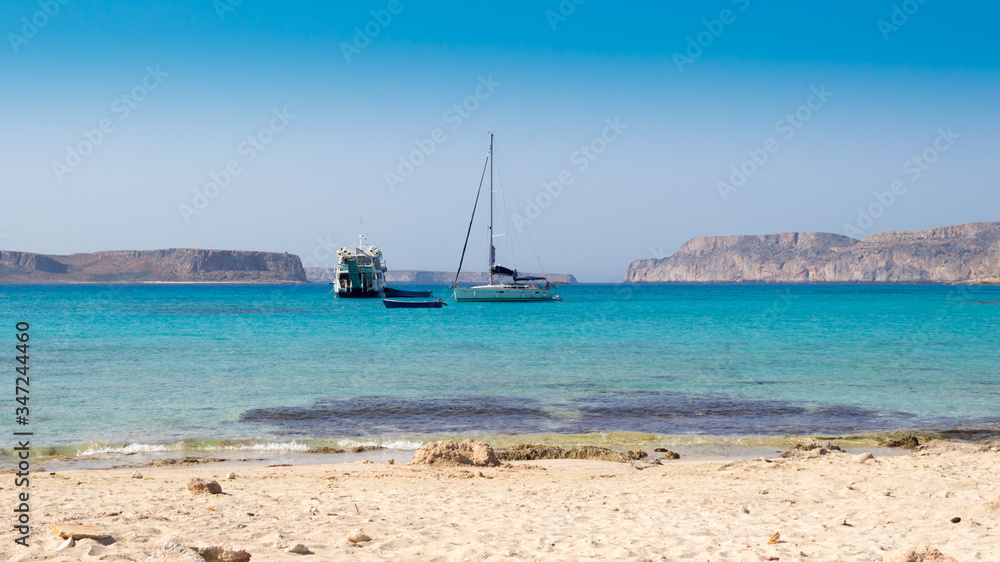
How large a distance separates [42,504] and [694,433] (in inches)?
389

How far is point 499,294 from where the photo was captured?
70.9 meters

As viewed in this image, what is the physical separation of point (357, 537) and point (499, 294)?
6530cm

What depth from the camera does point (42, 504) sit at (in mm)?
6746

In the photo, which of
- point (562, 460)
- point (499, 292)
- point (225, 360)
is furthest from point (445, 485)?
point (499, 292)

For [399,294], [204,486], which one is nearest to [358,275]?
[399,294]

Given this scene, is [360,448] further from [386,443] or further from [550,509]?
[550,509]

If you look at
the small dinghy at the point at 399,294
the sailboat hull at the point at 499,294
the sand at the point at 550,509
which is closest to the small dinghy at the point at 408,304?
the sailboat hull at the point at 499,294

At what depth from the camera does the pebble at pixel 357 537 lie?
558cm

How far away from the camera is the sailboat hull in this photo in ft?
232

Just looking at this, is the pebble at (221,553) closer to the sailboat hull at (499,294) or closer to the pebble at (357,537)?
the pebble at (357,537)

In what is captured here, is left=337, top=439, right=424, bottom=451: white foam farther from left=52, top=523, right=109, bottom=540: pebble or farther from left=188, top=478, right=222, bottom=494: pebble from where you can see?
left=52, top=523, right=109, bottom=540: pebble

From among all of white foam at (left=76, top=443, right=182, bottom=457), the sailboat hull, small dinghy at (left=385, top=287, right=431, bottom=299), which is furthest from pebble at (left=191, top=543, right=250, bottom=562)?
small dinghy at (left=385, top=287, right=431, bottom=299)

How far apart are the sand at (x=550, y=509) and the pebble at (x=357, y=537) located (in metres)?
0.05

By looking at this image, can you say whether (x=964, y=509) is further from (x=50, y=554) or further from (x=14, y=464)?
(x=14, y=464)
